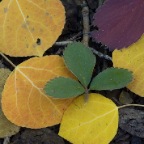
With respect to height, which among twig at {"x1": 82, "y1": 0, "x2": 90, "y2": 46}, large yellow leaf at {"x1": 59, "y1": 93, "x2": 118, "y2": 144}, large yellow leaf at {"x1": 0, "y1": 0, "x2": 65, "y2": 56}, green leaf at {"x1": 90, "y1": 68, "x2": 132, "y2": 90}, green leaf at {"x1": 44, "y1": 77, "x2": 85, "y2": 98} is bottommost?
large yellow leaf at {"x1": 59, "y1": 93, "x2": 118, "y2": 144}

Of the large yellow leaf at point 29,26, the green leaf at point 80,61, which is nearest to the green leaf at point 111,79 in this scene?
the green leaf at point 80,61

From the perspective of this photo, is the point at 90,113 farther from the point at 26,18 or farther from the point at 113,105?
the point at 26,18

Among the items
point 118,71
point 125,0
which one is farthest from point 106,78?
point 125,0

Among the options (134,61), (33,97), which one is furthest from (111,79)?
(33,97)

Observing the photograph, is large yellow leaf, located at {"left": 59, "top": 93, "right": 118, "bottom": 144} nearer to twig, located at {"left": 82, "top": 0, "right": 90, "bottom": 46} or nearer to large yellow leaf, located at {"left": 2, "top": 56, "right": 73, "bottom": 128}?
large yellow leaf, located at {"left": 2, "top": 56, "right": 73, "bottom": 128}

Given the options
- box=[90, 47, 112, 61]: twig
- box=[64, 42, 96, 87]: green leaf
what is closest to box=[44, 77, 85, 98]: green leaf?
box=[64, 42, 96, 87]: green leaf

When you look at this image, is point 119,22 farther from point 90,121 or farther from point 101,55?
point 90,121
